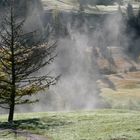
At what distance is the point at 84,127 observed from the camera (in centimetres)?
3466

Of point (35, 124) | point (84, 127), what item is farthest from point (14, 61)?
point (84, 127)

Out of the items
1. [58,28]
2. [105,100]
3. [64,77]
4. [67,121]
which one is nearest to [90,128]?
[67,121]

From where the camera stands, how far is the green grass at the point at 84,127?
30439 mm

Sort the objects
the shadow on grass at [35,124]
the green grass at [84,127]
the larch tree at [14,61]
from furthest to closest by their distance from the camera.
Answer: the larch tree at [14,61], the shadow on grass at [35,124], the green grass at [84,127]

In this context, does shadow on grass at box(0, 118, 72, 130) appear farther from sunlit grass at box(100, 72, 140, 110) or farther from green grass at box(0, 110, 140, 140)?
sunlit grass at box(100, 72, 140, 110)

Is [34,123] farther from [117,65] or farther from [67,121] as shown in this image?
[117,65]

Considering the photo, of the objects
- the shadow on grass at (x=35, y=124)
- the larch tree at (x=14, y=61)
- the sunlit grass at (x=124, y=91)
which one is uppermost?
the larch tree at (x=14, y=61)

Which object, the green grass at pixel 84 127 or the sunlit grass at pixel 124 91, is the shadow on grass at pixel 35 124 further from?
the sunlit grass at pixel 124 91

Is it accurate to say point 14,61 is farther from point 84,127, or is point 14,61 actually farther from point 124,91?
point 124,91

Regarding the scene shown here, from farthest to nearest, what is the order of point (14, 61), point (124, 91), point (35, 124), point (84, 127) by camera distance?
point (124, 91) < point (14, 61) < point (35, 124) < point (84, 127)

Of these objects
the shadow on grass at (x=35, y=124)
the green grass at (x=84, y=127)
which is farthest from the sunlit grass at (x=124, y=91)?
the shadow on grass at (x=35, y=124)

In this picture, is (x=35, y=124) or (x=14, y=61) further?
(x=14, y=61)

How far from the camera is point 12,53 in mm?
39094

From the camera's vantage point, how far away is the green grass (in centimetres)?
3044
